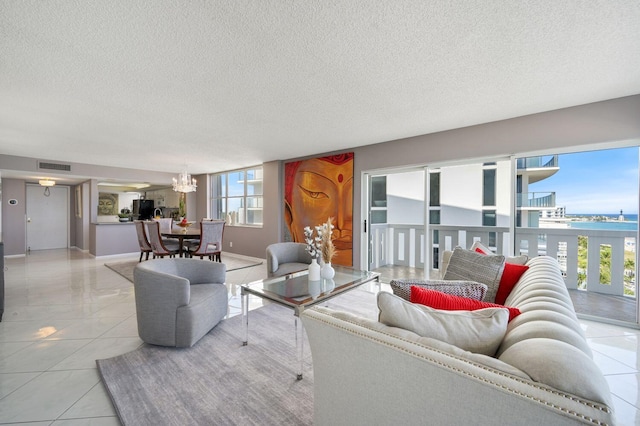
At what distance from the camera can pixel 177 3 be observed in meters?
1.49

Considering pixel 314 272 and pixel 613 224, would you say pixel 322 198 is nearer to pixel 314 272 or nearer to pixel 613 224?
pixel 314 272

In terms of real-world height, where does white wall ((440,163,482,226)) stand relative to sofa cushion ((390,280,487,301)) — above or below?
above

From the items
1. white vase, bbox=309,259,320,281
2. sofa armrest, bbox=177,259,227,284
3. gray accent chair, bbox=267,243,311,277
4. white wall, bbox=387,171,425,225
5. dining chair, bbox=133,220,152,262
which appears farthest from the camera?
dining chair, bbox=133,220,152,262

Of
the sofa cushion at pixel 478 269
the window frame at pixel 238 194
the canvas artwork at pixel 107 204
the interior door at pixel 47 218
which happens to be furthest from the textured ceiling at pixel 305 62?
the canvas artwork at pixel 107 204

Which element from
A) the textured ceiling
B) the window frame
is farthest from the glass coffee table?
the window frame

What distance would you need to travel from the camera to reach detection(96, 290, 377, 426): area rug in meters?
1.56

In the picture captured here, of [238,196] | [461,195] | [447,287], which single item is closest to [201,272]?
[447,287]

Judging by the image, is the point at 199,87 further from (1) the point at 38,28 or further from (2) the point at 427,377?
(2) the point at 427,377

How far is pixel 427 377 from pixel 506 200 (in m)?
3.53

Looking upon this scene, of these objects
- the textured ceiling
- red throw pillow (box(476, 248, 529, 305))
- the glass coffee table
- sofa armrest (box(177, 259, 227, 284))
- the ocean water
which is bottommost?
the glass coffee table

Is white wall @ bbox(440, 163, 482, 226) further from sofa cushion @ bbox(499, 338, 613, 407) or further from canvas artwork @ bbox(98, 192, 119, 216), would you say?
canvas artwork @ bbox(98, 192, 119, 216)

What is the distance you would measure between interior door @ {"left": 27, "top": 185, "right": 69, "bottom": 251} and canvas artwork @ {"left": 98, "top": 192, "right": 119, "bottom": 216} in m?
0.95

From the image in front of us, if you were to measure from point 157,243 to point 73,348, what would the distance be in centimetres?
301

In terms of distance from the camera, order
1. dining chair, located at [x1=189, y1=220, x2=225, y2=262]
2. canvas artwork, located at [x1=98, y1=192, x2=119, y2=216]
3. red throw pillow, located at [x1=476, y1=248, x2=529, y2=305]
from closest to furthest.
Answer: red throw pillow, located at [x1=476, y1=248, x2=529, y2=305] → dining chair, located at [x1=189, y1=220, x2=225, y2=262] → canvas artwork, located at [x1=98, y1=192, x2=119, y2=216]
